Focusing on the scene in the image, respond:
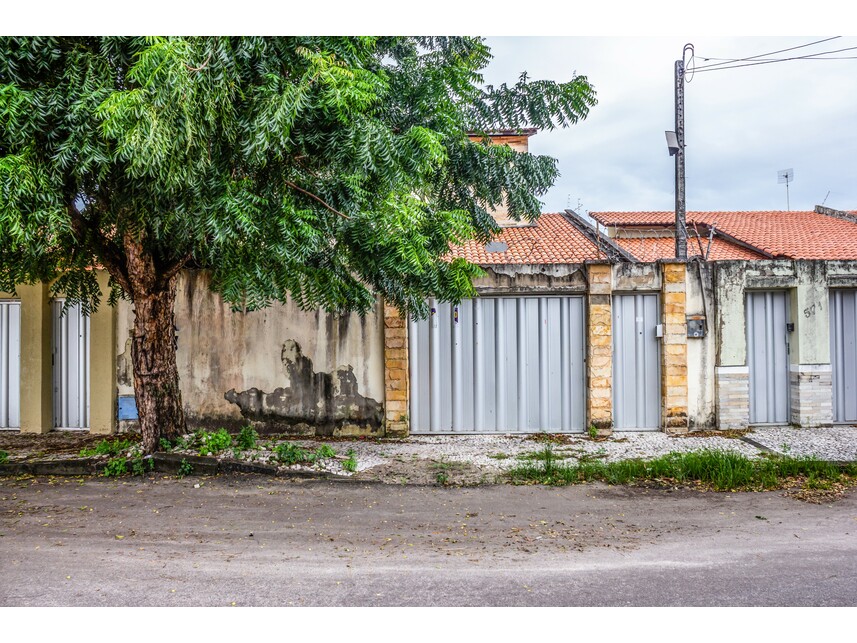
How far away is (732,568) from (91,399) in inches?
372

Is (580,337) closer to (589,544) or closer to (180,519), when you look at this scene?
(589,544)

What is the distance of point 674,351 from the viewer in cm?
908

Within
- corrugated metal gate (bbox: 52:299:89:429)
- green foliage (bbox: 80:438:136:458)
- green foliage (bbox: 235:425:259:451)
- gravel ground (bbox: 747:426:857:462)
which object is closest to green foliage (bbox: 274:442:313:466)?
green foliage (bbox: 235:425:259:451)

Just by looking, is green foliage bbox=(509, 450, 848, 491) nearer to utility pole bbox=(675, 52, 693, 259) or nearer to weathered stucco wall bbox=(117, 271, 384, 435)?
weathered stucco wall bbox=(117, 271, 384, 435)

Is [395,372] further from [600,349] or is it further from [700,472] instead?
[700,472]

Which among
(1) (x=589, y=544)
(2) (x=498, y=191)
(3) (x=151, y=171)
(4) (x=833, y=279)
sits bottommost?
(1) (x=589, y=544)

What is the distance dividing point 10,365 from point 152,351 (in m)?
4.36

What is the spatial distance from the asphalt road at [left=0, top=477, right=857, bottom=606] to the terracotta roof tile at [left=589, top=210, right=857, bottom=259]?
649 centimetres

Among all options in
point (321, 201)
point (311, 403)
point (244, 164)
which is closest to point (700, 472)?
point (321, 201)

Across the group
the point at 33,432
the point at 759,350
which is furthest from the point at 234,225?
the point at 759,350

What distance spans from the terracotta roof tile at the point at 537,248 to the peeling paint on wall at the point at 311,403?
9.74 feet

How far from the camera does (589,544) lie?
4.76 metres

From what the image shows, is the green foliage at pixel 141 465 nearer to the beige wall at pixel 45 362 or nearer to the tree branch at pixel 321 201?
the beige wall at pixel 45 362

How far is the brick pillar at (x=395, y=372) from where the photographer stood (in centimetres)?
909
